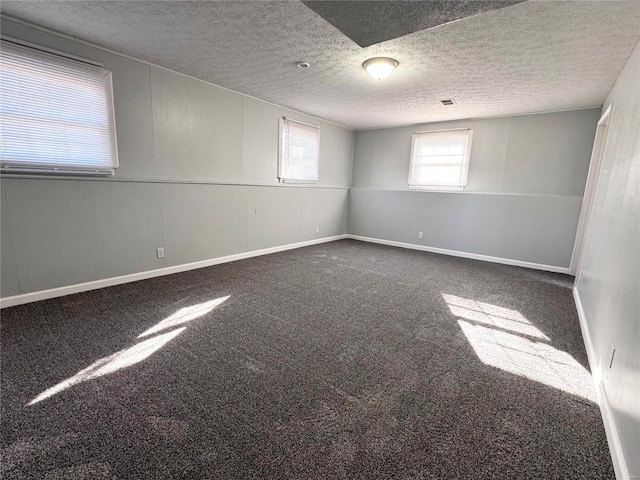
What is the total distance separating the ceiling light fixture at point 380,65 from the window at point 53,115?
272cm

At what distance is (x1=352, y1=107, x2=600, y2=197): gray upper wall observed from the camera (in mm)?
4410

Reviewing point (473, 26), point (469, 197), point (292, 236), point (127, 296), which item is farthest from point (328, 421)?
point (469, 197)

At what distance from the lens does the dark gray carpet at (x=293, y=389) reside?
1296mm

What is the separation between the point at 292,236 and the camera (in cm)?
565

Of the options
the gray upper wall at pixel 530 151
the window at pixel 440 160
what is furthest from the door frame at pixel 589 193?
the window at pixel 440 160

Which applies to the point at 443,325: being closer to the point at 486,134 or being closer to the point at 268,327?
the point at 268,327

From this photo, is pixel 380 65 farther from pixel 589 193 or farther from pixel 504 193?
pixel 589 193

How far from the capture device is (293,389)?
69.2 inches

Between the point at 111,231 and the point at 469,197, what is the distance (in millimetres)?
5576

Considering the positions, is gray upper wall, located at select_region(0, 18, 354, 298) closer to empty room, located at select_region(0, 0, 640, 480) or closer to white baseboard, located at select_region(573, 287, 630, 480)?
empty room, located at select_region(0, 0, 640, 480)

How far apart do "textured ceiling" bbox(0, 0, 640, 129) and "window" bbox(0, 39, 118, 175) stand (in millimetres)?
321

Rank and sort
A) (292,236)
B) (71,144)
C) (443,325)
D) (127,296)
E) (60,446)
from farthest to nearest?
(292,236) < (127,296) < (71,144) < (443,325) < (60,446)

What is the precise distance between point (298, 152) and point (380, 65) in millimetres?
Answer: 2748

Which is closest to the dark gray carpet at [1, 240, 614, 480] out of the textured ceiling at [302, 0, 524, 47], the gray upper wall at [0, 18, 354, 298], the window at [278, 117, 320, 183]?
the gray upper wall at [0, 18, 354, 298]
